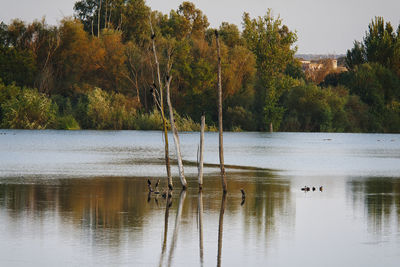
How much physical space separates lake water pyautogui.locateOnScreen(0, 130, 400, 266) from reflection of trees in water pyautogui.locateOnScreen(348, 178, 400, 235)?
0.08 ft

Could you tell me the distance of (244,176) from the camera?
28.1m

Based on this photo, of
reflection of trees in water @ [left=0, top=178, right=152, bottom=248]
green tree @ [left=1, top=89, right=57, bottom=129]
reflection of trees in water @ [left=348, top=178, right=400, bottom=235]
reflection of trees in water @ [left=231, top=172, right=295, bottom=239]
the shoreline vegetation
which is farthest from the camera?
the shoreline vegetation

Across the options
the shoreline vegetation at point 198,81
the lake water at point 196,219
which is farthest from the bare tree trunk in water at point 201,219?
the shoreline vegetation at point 198,81

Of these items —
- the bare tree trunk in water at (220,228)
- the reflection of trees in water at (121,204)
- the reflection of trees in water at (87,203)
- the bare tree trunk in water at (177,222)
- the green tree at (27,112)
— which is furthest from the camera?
the green tree at (27,112)

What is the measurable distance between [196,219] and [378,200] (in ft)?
20.4

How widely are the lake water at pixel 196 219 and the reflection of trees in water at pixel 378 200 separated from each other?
0.03 meters

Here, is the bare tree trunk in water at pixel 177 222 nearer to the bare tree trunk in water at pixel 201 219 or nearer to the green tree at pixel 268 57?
the bare tree trunk in water at pixel 201 219

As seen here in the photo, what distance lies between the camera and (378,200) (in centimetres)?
2045

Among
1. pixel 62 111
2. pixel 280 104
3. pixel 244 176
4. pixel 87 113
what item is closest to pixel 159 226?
pixel 244 176

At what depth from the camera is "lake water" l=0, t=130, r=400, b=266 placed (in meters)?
12.3

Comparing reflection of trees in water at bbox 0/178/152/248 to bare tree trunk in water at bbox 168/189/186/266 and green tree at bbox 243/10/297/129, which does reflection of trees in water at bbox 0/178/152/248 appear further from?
green tree at bbox 243/10/297/129

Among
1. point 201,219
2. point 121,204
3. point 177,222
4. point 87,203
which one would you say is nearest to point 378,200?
point 201,219

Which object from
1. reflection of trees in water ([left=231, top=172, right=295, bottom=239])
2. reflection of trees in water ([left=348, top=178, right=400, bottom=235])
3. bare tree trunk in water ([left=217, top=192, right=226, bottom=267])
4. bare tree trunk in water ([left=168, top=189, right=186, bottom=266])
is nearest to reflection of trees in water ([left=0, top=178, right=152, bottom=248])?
bare tree trunk in water ([left=168, top=189, right=186, bottom=266])

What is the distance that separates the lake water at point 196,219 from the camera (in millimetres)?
12312
